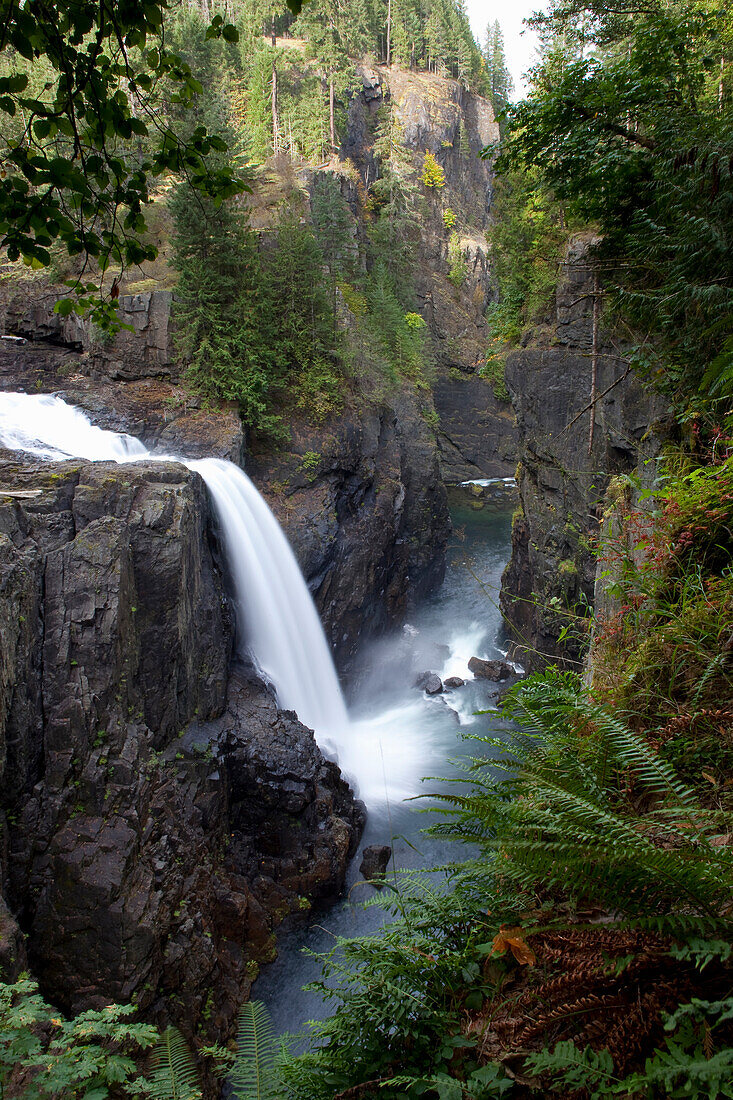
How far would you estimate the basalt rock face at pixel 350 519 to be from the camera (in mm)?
15555

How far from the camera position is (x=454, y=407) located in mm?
36906

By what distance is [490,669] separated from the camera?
54.7ft

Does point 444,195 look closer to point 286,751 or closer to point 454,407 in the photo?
point 454,407

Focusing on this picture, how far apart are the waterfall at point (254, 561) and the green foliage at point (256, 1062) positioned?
958cm

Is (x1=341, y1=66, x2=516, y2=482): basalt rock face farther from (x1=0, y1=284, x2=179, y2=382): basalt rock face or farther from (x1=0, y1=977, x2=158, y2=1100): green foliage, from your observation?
(x1=0, y1=977, x2=158, y2=1100): green foliage

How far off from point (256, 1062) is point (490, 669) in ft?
49.8

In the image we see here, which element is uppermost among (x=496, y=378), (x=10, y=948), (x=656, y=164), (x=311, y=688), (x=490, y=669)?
(x=496, y=378)

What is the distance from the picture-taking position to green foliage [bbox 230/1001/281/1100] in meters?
2.03

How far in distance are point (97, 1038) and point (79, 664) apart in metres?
4.27

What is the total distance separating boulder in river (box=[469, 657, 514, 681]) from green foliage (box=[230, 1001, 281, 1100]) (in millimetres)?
14552

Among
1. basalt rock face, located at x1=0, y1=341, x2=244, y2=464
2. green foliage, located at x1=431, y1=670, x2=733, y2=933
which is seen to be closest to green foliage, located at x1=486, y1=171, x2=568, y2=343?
basalt rock face, located at x1=0, y1=341, x2=244, y2=464

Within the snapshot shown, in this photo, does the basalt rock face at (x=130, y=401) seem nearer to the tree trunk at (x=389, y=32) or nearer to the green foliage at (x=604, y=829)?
the green foliage at (x=604, y=829)

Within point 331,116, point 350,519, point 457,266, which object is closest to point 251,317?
point 350,519

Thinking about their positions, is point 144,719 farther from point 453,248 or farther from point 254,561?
point 453,248
